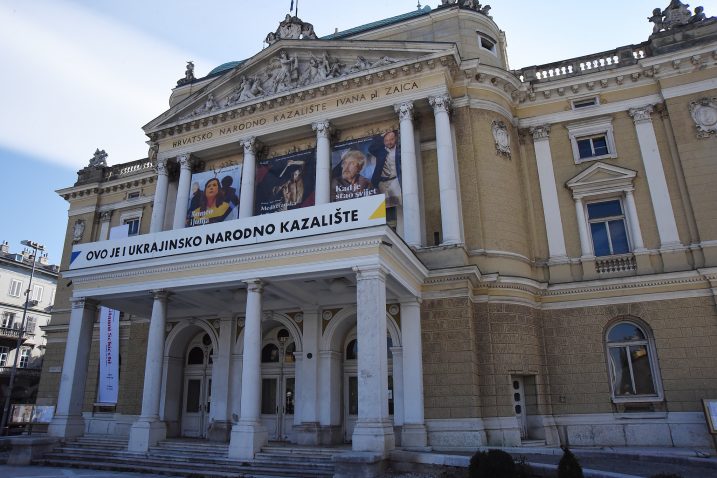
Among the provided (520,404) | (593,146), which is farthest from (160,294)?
(593,146)

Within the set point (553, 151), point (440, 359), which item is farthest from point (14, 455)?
point (553, 151)

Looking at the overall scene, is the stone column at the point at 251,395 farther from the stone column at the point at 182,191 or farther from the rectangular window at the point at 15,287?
the rectangular window at the point at 15,287

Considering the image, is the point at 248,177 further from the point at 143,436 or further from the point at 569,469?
the point at 569,469

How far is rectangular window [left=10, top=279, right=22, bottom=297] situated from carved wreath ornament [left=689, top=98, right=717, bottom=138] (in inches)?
2129

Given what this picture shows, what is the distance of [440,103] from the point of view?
20.3 meters

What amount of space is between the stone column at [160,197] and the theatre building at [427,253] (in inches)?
4.1

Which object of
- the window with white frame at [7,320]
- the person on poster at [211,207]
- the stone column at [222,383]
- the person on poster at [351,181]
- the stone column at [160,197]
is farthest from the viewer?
the window with white frame at [7,320]

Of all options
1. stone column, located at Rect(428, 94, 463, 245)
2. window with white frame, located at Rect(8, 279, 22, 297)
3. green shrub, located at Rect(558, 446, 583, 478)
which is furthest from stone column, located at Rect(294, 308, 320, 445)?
window with white frame, located at Rect(8, 279, 22, 297)

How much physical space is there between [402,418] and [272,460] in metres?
4.59

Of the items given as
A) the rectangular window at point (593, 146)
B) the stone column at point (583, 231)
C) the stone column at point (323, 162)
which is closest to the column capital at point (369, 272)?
the stone column at point (323, 162)

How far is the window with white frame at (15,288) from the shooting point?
49.3 m

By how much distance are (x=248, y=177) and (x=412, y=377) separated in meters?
11.2

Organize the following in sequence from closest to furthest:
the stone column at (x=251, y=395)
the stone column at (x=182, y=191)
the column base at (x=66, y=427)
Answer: the stone column at (x=251, y=395)
the column base at (x=66, y=427)
the stone column at (x=182, y=191)

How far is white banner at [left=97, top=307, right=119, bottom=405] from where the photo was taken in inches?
851
